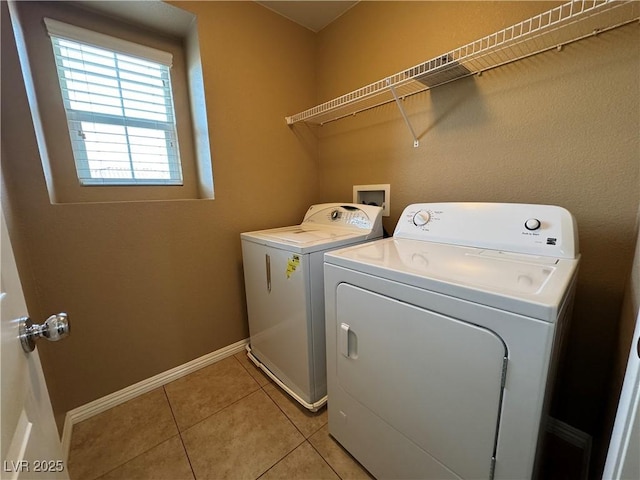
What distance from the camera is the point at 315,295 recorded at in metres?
1.35

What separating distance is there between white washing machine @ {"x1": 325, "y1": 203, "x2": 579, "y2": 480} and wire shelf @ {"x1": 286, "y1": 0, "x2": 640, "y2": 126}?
0.67 metres

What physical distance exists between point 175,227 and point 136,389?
3.34 ft

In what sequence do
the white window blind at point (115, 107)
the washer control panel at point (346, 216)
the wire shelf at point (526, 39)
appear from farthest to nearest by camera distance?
1. the washer control panel at point (346, 216)
2. the white window blind at point (115, 107)
3. the wire shelf at point (526, 39)

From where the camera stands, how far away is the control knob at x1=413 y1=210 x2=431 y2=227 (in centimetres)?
134

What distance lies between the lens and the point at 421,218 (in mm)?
1360

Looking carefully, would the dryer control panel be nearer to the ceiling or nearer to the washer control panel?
the washer control panel

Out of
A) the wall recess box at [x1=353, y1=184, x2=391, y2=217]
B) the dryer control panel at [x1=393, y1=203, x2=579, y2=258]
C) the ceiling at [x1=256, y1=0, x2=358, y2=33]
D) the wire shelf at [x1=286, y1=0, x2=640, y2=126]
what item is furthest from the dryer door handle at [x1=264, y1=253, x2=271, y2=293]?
the ceiling at [x1=256, y1=0, x2=358, y2=33]

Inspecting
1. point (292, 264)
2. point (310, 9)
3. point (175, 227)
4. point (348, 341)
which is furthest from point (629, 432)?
point (310, 9)

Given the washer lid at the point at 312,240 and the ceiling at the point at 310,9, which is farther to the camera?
the ceiling at the point at 310,9

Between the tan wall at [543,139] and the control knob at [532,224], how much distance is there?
277mm

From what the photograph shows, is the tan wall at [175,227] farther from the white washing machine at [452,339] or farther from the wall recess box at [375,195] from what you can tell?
the white washing machine at [452,339]

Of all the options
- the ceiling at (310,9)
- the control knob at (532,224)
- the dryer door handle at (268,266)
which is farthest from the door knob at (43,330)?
the ceiling at (310,9)

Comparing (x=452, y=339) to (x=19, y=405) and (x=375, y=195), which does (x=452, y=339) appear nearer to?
(x=19, y=405)

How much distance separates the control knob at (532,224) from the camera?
103 cm
